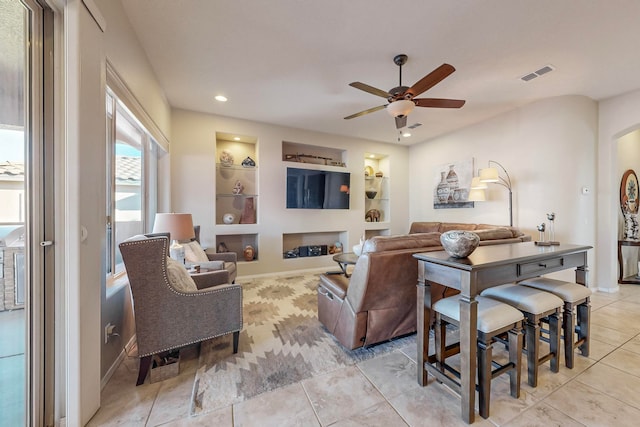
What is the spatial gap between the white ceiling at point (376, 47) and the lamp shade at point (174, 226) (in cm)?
175

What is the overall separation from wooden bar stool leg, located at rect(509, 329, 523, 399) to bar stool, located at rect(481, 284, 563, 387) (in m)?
0.21

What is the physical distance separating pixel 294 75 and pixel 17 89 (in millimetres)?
2350

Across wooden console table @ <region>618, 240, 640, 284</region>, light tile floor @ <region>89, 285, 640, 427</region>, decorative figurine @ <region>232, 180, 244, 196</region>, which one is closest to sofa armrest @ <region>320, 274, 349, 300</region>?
light tile floor @ <region>89, 285, 640, 427</region>

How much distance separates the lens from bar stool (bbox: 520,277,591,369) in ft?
5.94

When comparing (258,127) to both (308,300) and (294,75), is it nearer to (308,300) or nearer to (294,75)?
(294,75)

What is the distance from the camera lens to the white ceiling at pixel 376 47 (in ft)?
6.42

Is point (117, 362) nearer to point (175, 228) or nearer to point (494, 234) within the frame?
point (175, 228)

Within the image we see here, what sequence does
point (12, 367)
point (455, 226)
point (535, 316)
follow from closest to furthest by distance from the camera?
point (12, 367) → point (535, 316) → point (455, 226)

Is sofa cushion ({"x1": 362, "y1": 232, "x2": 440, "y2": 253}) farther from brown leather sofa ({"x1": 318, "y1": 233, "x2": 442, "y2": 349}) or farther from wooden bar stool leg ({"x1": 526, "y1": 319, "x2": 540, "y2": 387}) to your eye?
wooden bar stool leg ({"x1": 526, "y1": 319, "x2": 540, "y2": 387})

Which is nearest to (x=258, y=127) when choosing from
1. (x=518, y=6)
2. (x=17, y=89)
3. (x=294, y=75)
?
(x=294, y=75)

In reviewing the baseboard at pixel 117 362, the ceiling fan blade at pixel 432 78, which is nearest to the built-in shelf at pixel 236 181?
the baseboard at pixel 117 362

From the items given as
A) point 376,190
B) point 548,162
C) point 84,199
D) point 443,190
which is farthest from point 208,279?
point 548,162

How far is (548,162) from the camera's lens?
3.63 metres

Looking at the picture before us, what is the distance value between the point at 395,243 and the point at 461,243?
0.52 m
